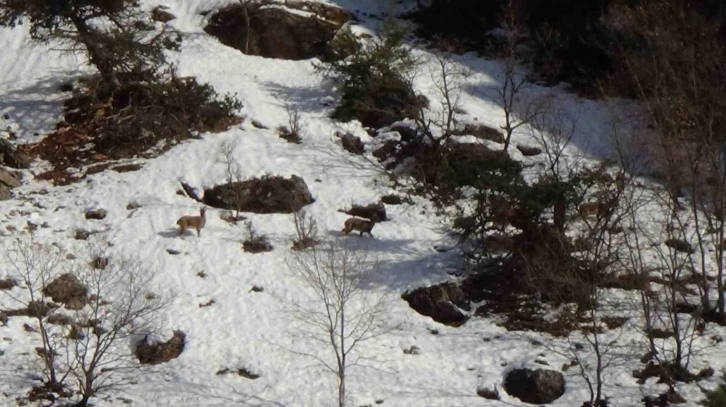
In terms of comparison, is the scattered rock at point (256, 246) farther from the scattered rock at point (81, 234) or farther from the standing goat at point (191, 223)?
the scattered rock at point (81, 234)

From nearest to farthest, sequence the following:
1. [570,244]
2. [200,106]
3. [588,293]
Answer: [588,293], [570,244], [200,106]

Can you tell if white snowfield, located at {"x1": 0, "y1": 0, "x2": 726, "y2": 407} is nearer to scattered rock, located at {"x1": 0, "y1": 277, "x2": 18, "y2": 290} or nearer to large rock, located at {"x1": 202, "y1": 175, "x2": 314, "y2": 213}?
scattered rock, located at {"x1": 0, "y1": 277, "x2": 18, "y2": 290}

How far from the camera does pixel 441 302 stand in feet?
60.3

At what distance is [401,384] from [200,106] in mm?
10826

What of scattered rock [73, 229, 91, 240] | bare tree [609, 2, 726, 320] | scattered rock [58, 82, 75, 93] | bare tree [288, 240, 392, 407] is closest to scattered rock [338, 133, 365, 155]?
bare tree [288, 240, 392, 407]

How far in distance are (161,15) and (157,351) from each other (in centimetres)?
1578

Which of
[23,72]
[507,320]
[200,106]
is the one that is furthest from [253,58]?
[507,320]

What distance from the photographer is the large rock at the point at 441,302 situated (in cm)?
1831

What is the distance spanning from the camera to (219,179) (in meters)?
21.7

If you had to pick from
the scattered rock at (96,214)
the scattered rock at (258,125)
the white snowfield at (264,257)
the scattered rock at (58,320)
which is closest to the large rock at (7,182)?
the white snowfield at (264,257)

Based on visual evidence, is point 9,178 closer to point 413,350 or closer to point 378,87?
point 378,87

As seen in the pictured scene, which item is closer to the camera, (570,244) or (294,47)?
A: (570,244)

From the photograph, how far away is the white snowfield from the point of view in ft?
52.3

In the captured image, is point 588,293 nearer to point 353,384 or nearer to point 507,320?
point 507,320
